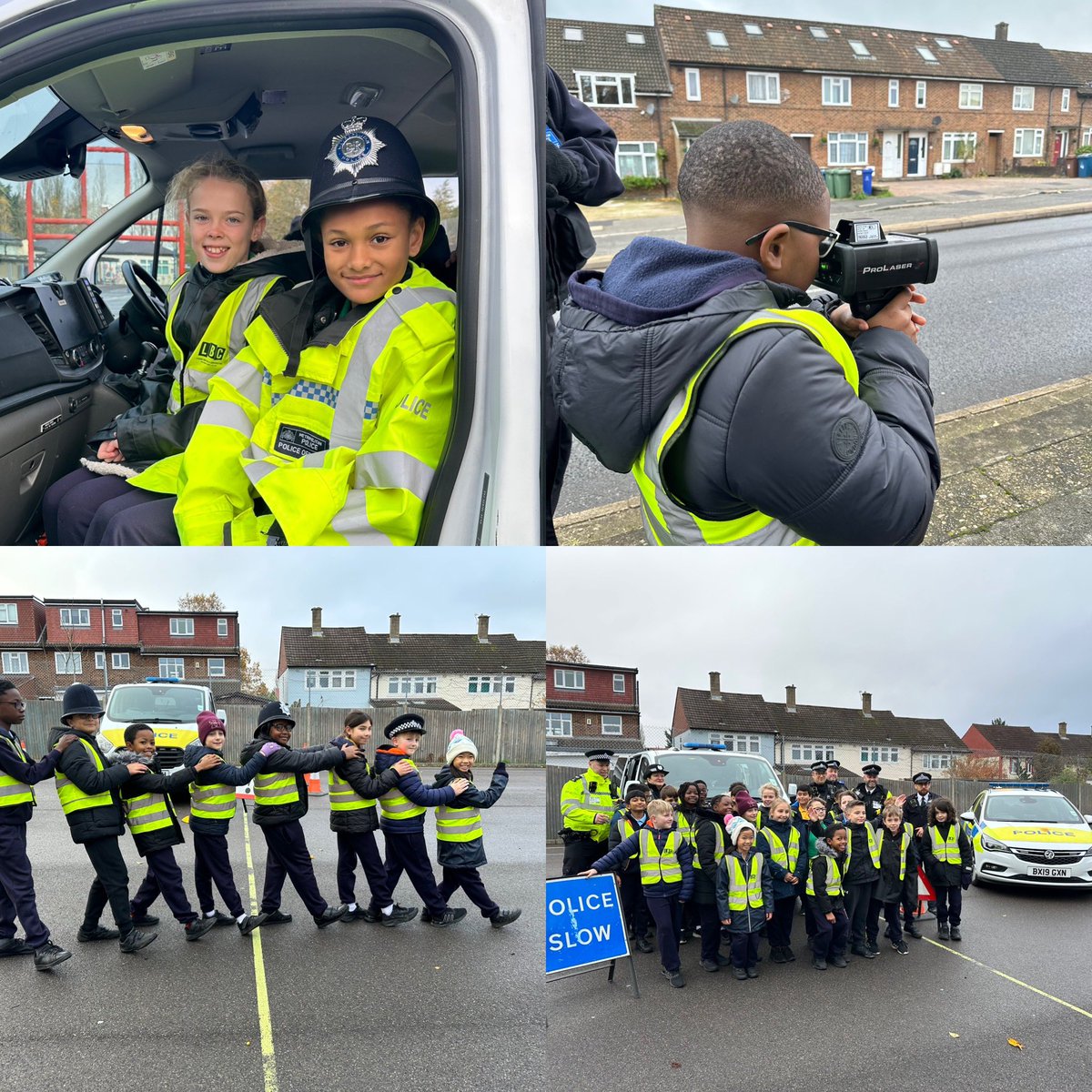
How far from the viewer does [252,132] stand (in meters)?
2.99

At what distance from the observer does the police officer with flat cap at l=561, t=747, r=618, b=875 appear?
6.43 ft

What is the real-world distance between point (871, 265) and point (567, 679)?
94 cm

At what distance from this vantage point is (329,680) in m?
1.82

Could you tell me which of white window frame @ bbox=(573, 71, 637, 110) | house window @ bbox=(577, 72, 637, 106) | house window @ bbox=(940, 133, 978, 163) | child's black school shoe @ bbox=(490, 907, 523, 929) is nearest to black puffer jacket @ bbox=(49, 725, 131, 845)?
child's black school shoe @ bbox=(490, 907, 523, 929)

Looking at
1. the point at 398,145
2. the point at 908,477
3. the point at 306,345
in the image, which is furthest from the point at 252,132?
the point at 908,477

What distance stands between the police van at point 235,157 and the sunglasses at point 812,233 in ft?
1.17

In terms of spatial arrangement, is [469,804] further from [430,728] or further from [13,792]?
[13,792]

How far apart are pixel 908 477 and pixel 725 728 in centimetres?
95

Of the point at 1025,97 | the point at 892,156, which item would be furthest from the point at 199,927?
the point at 1025,97

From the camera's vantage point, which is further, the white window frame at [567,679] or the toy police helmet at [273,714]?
the white window frame at [567,679]

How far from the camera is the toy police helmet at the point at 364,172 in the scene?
2.02 metres

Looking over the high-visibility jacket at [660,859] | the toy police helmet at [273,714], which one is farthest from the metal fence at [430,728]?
the high-visibility jacket at [660,859]

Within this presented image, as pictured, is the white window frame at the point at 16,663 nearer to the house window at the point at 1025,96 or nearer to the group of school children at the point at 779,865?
the group of school children at the point at 779,865

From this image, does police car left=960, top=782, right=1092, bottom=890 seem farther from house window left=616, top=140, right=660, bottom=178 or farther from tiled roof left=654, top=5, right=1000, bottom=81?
tiled roof left=654, top=5, right=1000, bottom=81
